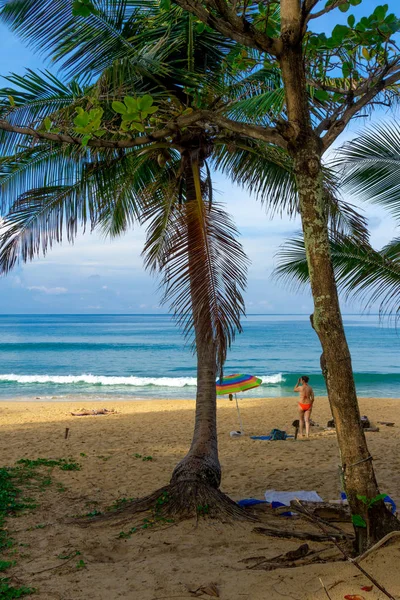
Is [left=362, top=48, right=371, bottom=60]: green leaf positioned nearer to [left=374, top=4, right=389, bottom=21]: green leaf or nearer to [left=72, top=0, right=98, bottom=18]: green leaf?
→ [left=374, top=4, right=389, bottom=21]: green leaf

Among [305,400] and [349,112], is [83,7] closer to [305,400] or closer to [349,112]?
[349,112]

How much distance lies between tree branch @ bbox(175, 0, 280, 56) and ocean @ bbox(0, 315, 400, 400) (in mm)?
6846

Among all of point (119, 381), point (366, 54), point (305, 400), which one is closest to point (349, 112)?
point (366, 54)

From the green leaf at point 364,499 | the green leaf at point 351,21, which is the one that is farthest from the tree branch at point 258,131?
the green leaf at point 364,499

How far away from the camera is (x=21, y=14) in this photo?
18.4 ft

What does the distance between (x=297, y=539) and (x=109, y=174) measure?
4585 mm

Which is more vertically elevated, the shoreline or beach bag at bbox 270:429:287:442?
the shoreline

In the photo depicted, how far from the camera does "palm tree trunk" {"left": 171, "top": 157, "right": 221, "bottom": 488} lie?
533 centimetres

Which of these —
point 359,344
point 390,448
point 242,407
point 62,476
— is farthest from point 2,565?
point 359,344

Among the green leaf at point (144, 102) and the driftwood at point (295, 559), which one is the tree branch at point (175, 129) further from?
the driftwood at point (295, 559)

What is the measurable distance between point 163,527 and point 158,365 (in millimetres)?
33910

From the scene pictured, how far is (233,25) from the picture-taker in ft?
12.4

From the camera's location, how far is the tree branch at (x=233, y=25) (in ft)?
12.3

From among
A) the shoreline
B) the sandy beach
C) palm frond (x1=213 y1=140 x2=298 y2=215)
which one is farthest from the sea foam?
palm frond (x1=213 y1=140 x2=298 y2=215)
